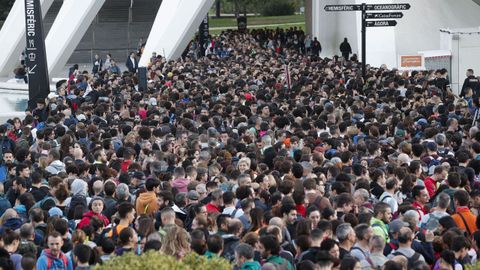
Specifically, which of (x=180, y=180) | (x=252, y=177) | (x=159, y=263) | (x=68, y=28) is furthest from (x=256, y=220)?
(x=68, y=28)

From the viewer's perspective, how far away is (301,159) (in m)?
16.9

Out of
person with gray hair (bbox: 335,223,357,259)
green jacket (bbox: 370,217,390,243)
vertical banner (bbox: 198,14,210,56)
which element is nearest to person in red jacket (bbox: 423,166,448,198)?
green jacket (bbox: 370,217,390,243)

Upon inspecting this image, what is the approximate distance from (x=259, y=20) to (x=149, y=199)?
79.2 meters

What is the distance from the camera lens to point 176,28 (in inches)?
1540

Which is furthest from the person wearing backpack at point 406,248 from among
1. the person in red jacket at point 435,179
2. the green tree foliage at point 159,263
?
the person in red jacket at point 435,179

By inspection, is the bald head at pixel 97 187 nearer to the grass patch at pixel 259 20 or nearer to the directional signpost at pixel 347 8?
the directional signpost at pixel 347 8

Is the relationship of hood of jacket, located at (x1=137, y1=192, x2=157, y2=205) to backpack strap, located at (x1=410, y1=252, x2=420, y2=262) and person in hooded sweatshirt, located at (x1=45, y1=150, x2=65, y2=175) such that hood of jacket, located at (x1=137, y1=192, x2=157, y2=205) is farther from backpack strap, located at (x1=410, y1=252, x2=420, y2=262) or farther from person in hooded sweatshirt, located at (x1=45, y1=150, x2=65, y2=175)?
backpack strap, located at (x1=410, y1=252, x2=420, y2=262)

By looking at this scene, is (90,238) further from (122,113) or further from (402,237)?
(122,113)

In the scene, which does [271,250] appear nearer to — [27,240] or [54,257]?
[54,257]

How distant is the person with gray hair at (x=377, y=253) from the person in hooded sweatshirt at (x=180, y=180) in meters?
4.39

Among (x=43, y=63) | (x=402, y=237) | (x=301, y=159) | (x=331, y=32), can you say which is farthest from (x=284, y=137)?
(x=331, y=32)

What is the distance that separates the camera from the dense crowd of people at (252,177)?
11344mm

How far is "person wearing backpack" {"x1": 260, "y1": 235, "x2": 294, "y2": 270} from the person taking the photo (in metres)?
11.0

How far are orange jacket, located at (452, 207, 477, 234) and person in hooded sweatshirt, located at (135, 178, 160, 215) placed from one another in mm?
3396
